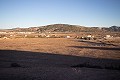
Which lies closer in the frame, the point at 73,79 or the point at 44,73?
the point at 73,79

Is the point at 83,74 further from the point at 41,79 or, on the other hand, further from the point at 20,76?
the point at 20,76

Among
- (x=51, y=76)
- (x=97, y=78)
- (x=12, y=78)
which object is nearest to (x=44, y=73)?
(x=51, y=76)

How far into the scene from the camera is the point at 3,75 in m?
13.0

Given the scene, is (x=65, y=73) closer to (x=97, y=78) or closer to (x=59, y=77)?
(x=59, y=77)

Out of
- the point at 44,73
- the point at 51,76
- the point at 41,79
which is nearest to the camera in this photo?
the point at 41,79

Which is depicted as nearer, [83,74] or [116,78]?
[116,78]

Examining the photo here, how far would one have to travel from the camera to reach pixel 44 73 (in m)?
13.8

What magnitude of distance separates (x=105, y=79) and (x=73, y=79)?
182cm

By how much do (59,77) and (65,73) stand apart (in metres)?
1.19

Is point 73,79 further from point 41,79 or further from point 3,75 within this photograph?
point 3,75

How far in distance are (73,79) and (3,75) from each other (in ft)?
14.1

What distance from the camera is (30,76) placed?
12781mm

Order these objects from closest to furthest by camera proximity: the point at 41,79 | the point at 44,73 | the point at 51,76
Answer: the point at 41,79
the point at 51,76
the point at 44,73

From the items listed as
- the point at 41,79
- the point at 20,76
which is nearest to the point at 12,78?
the point at 20,76
